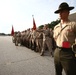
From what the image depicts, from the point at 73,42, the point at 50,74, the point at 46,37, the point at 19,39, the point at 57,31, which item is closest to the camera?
the point at 73,42

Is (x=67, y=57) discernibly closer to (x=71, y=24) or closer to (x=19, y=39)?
(x=71, y=24)

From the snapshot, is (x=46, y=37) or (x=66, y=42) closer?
(x=66, y=42)

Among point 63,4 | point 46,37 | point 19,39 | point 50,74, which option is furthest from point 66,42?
point 19,39

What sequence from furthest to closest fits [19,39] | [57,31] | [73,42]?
[19,39] < [57,31] < [73,42]

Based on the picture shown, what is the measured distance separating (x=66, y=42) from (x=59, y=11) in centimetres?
61

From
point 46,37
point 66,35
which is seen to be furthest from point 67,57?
point 46,37

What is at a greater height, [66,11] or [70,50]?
[66,11]

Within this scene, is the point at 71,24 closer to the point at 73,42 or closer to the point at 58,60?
the point at 73,42

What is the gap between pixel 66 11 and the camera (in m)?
4.00

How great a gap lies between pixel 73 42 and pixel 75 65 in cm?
40

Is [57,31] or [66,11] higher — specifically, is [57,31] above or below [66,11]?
below

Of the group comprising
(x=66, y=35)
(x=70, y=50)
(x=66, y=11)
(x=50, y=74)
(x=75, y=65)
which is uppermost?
(x=66, y=11)

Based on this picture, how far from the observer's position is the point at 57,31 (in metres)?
4.10

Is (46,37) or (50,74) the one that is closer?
(50,74)
